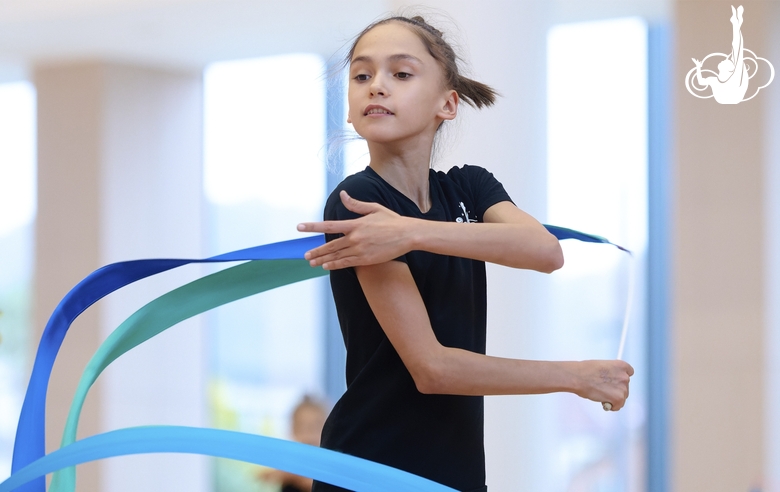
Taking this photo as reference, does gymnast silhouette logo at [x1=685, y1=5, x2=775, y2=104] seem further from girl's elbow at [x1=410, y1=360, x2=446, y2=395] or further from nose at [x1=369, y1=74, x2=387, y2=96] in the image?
girl's elbow at [x1=410, y1=360, x2=446, y2=395]

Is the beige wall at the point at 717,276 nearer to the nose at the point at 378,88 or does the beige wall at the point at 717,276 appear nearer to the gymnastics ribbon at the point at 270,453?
the nose at the point at 378,88

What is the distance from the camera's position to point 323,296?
5.57 m

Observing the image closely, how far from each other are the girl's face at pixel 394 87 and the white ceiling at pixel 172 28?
8.58 ft

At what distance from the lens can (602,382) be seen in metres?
1.16

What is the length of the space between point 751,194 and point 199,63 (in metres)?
2.97

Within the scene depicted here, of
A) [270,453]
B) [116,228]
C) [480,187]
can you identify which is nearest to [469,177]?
[480,187]

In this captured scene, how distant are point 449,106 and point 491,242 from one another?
0.27m

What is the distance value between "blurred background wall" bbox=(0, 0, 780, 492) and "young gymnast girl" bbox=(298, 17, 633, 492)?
1315 mm

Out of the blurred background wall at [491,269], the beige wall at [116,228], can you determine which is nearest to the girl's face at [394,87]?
the blurred background wall at [491,269]

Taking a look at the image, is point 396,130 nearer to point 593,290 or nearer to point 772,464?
point 772,464

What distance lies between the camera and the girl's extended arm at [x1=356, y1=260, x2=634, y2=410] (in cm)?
111

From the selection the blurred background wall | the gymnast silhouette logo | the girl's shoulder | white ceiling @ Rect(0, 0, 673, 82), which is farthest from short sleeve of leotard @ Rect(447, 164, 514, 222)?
white ceiling @ Rect(0, 0, 673, 82)

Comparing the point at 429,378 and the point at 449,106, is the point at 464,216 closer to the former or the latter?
the point at 449,106

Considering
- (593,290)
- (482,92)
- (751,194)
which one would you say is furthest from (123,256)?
(482,92)
